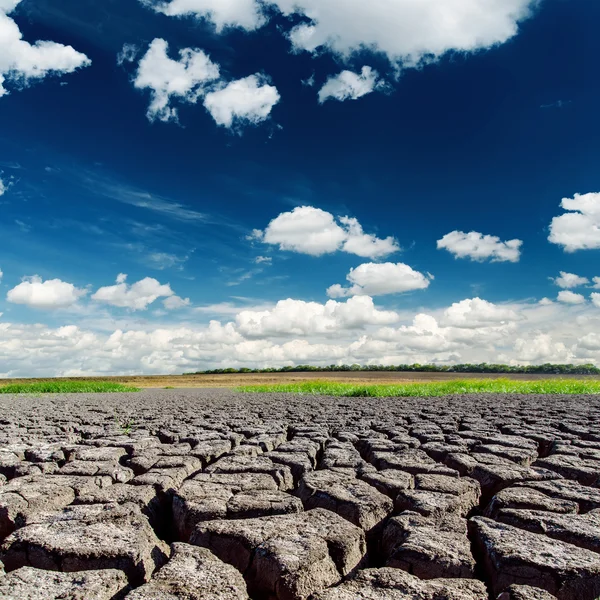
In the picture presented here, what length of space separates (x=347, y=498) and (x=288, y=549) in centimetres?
71

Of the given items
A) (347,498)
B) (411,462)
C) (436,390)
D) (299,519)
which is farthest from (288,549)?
(436,390)

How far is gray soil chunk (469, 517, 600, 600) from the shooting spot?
5.54 ft

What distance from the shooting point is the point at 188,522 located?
2326 mm

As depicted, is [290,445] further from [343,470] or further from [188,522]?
[188,522]

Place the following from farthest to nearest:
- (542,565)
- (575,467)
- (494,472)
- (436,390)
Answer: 1. (436,390)
2. (575,467)
3. (494,472)
4. (542,565)

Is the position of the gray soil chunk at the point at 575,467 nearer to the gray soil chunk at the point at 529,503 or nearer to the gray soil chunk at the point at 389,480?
the gray soil chunk at the point at 529,503

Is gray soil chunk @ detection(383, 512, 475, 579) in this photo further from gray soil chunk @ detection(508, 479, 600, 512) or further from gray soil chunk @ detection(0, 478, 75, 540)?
gray soil chunk @ detection(0, 478, 75, 540)

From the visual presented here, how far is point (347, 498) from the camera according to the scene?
2471 mm

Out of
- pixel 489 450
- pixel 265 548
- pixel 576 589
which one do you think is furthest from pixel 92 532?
pixel 489 450

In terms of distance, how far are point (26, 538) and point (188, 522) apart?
0.66 m

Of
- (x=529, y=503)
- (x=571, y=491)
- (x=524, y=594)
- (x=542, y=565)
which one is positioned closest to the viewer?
(x=524, y=594)

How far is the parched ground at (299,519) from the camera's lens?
5.37 ft

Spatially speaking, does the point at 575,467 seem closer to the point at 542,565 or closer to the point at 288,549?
the point at 542,565

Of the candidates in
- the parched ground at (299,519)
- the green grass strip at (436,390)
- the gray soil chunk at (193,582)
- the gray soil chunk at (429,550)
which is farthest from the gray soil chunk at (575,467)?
the green grass strip at (436,390)
